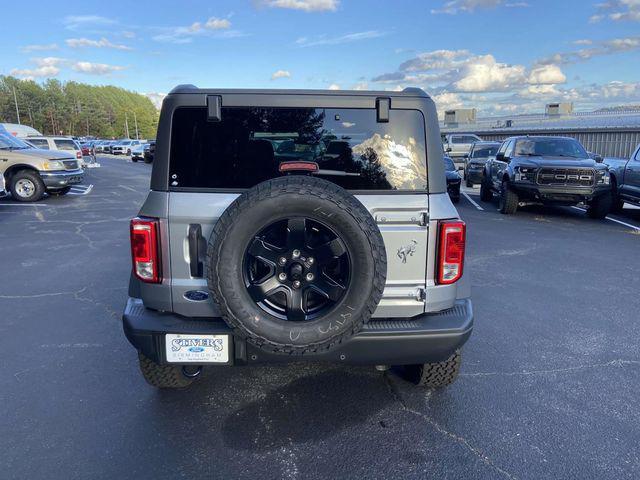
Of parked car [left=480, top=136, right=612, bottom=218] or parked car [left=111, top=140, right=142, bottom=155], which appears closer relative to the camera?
parked car [left=480, top=136, right=612, bottom=218]

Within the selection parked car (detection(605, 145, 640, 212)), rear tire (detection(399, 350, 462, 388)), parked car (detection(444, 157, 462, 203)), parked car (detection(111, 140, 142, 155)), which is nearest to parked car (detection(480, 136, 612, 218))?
parked car (detection(605, 145, 640, 212))

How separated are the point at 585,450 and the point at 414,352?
3.64ft

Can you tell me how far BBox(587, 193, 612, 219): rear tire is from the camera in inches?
416

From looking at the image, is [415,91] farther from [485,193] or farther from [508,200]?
[485,193]

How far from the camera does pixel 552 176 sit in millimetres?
10422

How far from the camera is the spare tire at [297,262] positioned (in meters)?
2.46

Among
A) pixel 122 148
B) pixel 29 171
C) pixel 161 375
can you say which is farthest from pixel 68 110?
pixel 161 375

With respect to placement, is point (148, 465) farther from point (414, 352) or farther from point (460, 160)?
point (460, 160)

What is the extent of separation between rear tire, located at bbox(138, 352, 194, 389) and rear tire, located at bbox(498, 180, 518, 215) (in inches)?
380

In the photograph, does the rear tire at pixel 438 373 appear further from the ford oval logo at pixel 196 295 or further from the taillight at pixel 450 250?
the ford oval logo at pixel 196 295

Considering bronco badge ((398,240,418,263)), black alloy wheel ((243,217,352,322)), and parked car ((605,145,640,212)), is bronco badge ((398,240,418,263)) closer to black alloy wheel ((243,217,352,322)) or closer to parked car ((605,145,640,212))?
black alloy wheel ((243,217,352,322))

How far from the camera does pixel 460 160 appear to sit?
25.1 metres

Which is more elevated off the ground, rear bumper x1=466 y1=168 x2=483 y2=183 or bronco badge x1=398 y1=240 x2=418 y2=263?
bronco badge x1=398 y1=240 x2=418 y2=263

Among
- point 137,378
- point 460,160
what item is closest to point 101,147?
point 460,160
